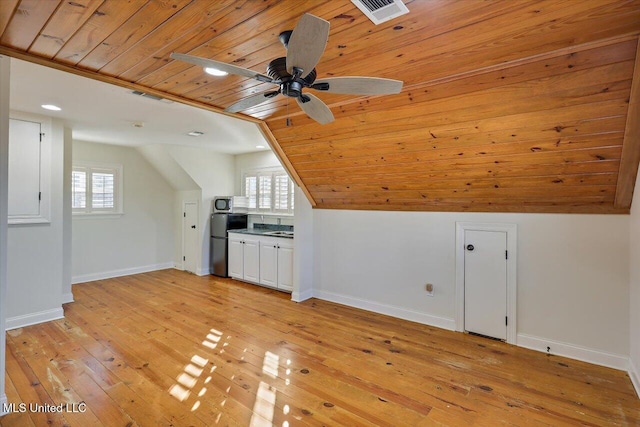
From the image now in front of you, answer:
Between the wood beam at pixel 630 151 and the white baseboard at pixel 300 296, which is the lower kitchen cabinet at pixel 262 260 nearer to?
the white baseboard at pixel 300 296

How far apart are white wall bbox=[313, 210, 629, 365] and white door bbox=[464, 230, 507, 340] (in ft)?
0.47

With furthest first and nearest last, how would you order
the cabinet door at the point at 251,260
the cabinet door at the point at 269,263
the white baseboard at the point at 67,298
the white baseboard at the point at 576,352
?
the cabinet door at the point at 251,260 < the cabinet door at the point at 269,263 < the white baseboard at the point at 67,298 < the white baseboard at the point at 576,352

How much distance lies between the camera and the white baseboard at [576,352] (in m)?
Result: 2.70

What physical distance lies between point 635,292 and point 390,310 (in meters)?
2.27

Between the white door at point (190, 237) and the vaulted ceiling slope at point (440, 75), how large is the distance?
3.40m

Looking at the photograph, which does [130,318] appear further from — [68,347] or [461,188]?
[461,188]

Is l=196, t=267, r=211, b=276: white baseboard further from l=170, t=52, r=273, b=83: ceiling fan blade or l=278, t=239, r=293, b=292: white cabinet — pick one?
l=170, t=52, r=273, b=83: ceiling fan blade

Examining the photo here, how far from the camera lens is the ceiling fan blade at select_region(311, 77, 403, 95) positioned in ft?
5.45

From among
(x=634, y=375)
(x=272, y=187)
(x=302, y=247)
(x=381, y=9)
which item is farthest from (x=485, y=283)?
(x=272, y=187)

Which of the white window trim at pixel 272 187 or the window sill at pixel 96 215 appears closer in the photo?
the window sill at pixel 96 215

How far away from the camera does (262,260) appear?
517cm

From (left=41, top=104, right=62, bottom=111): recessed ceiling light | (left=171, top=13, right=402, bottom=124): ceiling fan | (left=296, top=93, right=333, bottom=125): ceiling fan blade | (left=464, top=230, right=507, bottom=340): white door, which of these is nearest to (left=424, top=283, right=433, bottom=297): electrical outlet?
(left=464, top=230, right=507, bottom=340): white door

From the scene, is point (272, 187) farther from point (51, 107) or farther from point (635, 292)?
point (635, 292)

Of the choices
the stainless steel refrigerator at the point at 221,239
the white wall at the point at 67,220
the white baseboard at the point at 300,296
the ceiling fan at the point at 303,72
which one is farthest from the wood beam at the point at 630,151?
the white wall at the point at 67,220
